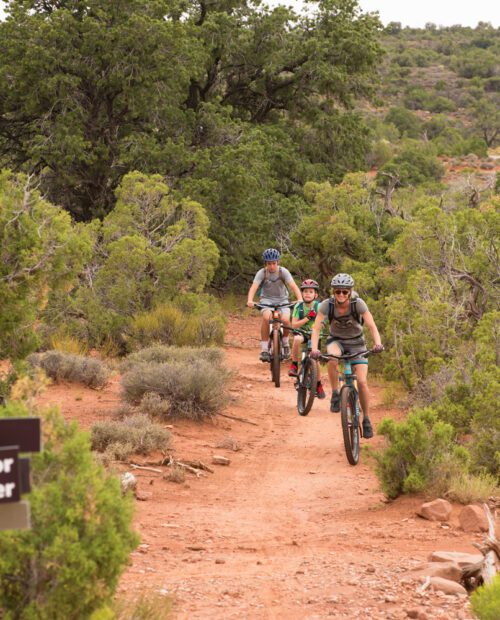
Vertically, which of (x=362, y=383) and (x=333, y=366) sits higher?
(x=333, y=366)

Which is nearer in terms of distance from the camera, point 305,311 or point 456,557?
point 456,557

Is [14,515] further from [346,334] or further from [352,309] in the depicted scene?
[346,334]

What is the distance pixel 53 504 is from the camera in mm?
4480

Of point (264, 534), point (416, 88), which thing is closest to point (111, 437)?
point (264, 534)

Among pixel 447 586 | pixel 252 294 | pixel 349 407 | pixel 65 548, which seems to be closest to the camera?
pixel 65 548

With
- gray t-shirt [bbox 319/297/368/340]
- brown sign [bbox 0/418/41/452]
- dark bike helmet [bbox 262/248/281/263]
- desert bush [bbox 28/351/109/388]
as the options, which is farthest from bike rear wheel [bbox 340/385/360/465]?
brown sign [bbox 0/418/41/452]

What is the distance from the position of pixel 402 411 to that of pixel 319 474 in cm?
393

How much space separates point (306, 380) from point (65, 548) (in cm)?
854

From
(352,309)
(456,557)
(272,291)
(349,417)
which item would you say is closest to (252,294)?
(272,291)

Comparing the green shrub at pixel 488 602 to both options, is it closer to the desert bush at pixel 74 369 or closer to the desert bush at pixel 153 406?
the desert bush at pixel 153 406

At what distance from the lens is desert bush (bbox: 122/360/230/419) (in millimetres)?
12359

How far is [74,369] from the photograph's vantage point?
551 inches

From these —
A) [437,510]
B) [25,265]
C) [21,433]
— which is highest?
[25,265]

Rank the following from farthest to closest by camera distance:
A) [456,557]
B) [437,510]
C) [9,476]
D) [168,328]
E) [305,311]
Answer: [168,328]
[305,311]
[437,510]
[456,557]
[9,476]
